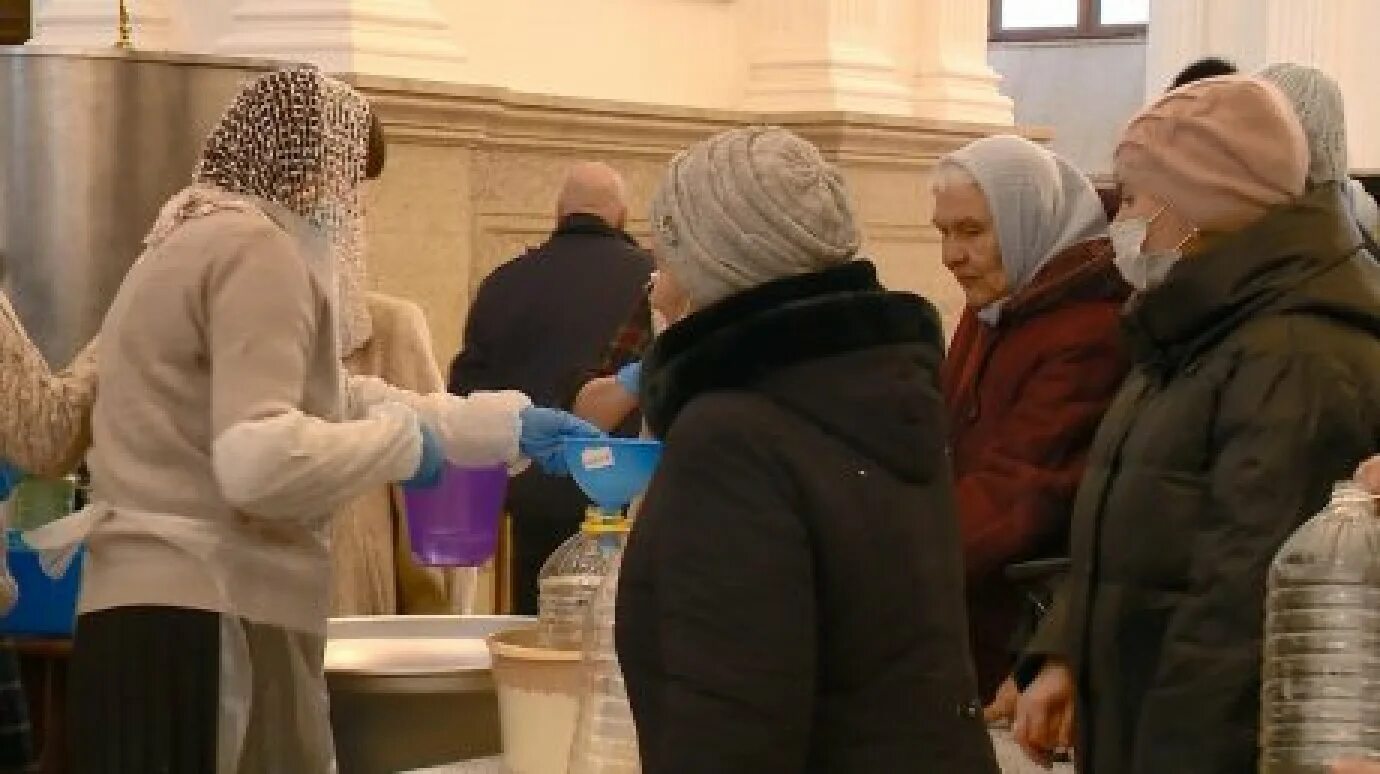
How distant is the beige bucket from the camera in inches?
130

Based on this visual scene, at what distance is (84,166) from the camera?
538 centimetres

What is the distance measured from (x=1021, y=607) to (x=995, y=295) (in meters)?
0.51

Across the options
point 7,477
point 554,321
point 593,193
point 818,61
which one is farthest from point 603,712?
point 818,61

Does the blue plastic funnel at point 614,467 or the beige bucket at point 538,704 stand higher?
the blue plastic funnel at point 614,467

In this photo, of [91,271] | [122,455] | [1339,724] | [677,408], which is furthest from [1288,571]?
[91,271]

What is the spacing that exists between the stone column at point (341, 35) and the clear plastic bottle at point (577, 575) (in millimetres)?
3597

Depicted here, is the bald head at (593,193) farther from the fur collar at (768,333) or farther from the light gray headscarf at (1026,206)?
Result: the fur collar at (768,333)

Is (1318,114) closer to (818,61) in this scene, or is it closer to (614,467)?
(614,467)

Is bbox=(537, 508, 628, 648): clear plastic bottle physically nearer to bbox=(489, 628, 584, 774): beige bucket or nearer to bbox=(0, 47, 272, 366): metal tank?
bbox=(489, 628, 584, 774): beige bucket

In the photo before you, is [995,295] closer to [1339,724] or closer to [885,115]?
[1339,724]

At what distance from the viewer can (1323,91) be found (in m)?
4.49

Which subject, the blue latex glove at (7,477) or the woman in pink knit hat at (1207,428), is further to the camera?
the blue latex glove at (7,477)

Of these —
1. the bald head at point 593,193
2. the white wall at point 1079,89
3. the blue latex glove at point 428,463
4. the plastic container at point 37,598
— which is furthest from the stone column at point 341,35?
the white wall at point 1079,89

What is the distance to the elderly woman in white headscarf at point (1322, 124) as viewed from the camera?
3.83 m
